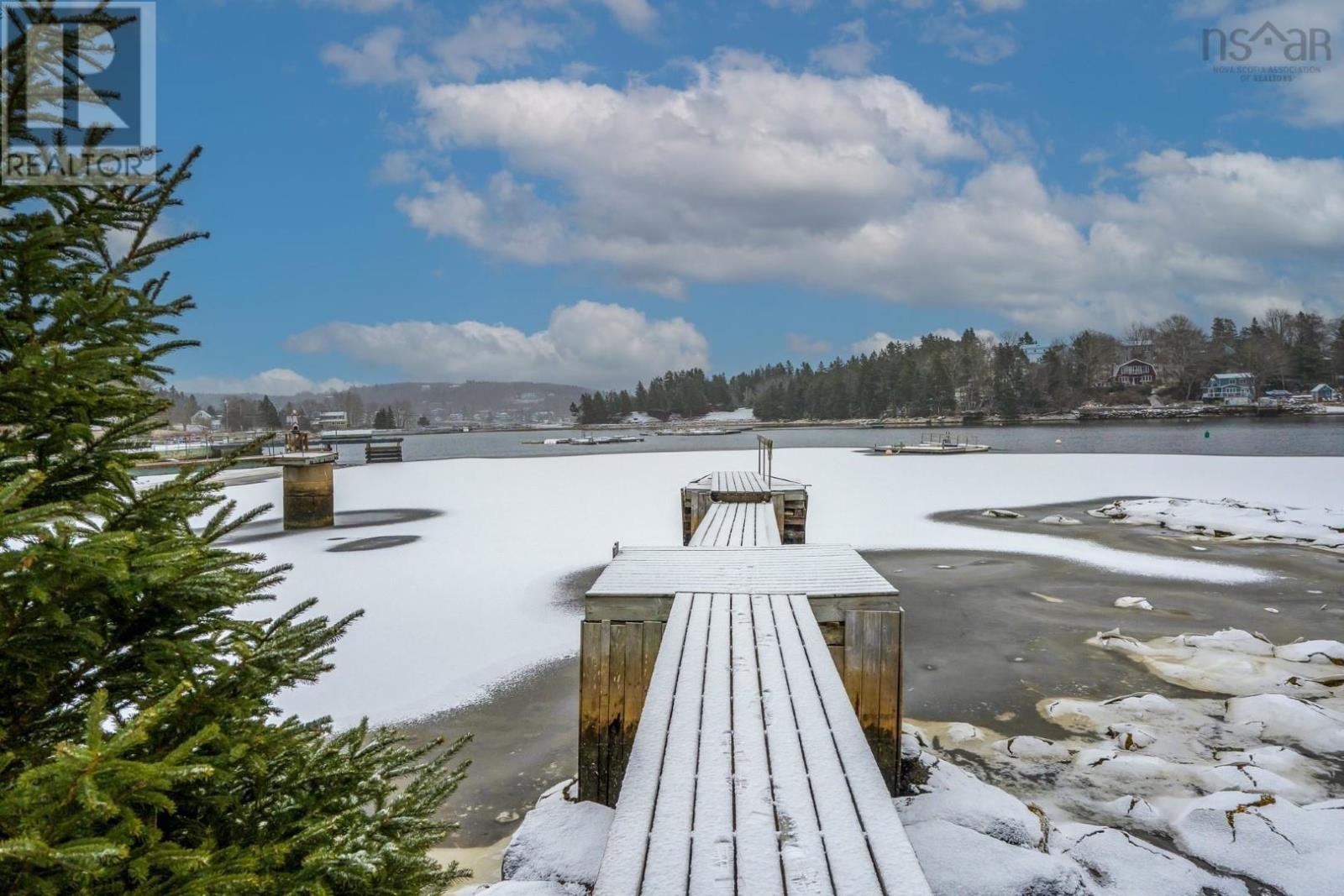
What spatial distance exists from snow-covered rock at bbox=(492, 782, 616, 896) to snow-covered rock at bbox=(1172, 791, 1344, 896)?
3.77 m

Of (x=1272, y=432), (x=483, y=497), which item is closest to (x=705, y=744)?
(x=483, y=497)

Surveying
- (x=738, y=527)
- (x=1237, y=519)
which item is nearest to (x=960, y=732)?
(x=738, y=527)

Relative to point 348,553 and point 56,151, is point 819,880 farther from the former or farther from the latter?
point 348,553

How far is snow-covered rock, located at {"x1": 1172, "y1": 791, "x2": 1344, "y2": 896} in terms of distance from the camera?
3.89 metres

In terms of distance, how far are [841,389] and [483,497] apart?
103166 mm

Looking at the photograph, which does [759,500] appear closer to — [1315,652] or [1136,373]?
[1315,652]

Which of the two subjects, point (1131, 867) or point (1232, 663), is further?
point (1232, 663)

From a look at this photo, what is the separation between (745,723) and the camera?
329cm

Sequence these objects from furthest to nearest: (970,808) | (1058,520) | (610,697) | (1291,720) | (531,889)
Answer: (1058,520) < (1291,720) < (610,697) < (970,808) < (531,889)

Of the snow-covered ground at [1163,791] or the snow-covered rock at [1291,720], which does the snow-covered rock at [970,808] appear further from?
the snow-covered rock at [1291,720]

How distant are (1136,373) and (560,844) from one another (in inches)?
5387

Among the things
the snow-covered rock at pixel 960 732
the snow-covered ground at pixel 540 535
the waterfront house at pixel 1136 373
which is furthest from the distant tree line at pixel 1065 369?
the snow-covered rock at pixel 960 732

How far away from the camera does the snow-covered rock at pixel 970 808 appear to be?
416cm

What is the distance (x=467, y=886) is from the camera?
13.5ft
